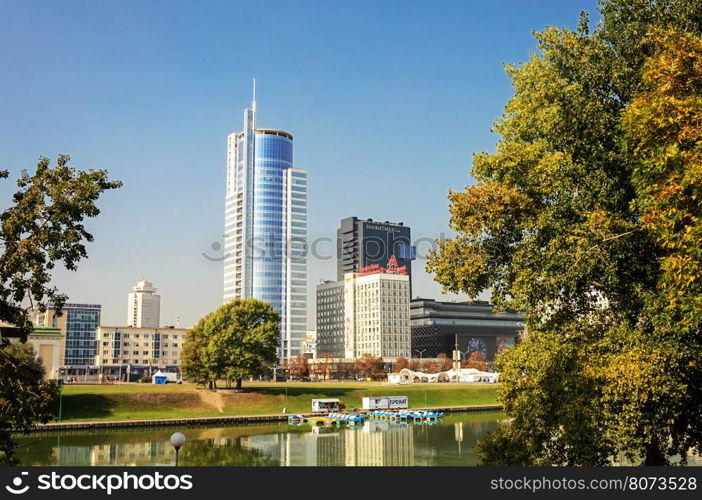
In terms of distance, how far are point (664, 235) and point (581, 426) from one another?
325 inches

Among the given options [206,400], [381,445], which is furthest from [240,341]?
[381,445]

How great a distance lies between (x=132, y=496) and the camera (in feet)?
45.5

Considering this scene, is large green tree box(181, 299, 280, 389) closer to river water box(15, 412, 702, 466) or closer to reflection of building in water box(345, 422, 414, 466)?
river water box(15, 412, 702, 466)

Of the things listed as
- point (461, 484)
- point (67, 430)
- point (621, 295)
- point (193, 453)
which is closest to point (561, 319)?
point (621, 295)

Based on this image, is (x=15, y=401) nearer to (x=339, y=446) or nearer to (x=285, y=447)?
(x=285, y=447)

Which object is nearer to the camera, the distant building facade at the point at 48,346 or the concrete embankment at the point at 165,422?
the concrete embankment at the point at 165,422

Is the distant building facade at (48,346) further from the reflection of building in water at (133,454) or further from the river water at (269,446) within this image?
the reflection of building in water at (133,454)

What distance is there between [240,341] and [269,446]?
4543cm

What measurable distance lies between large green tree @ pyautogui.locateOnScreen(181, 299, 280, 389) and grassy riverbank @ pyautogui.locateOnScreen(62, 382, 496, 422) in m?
4.23

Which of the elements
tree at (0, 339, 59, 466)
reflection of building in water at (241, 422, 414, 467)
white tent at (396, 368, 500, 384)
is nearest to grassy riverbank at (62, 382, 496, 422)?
reflection of building in water at (241, 422, 414, 467)

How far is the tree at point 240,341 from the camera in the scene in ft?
385

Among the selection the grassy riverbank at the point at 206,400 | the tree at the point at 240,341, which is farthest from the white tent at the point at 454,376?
the tree at the point at 240,341

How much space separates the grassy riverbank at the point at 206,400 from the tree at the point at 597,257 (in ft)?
269

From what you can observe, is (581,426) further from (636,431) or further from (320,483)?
(320,483)
